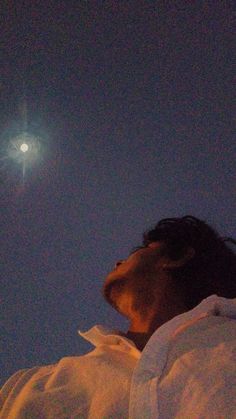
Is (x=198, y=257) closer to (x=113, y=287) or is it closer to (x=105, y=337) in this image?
(x=113, y=287)

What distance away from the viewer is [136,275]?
2092 millimetres

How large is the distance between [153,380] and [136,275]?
3.30ft

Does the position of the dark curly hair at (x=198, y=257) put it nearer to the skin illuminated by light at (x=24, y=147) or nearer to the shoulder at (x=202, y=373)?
the shoulder at (x=202, y=373)

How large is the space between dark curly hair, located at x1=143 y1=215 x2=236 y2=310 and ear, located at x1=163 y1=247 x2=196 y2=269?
0.02 meters

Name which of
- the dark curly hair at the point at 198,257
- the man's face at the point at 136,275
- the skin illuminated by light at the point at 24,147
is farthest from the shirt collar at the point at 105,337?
the skin illuminated by light at the point at 24,147

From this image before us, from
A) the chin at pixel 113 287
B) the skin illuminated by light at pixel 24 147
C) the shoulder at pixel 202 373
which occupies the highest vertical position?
the skin illuminated by light at pixel 24 147

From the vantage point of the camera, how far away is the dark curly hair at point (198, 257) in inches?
81.8

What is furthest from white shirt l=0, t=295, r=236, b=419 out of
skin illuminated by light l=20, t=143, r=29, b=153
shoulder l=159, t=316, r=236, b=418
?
skin illuminated by light l=20, t=143, r=29, b=153

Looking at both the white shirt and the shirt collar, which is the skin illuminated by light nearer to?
the shirt collar

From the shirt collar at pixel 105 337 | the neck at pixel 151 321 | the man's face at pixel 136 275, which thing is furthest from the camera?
the man's face at pixel 136 275

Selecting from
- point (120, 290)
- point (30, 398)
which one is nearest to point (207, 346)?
point (30, 398)

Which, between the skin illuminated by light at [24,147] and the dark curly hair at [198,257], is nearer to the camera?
the dark curly hair at [198,257]

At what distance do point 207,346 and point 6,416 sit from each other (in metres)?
0.74

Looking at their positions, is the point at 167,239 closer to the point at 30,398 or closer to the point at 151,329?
the point at 151,329
